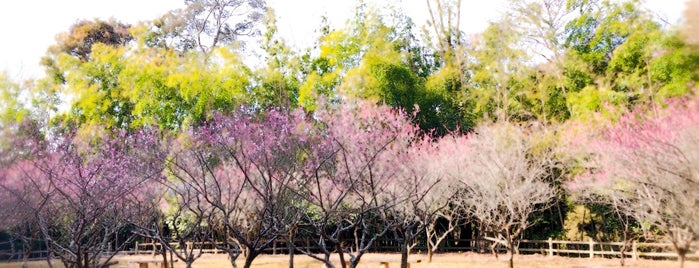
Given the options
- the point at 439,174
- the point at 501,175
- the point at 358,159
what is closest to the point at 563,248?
the point at 501,175

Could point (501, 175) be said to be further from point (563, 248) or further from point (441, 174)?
point (563, 248)

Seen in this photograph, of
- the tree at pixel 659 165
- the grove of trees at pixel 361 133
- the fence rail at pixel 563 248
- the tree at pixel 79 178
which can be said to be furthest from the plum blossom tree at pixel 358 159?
the tree at pixel 659 165

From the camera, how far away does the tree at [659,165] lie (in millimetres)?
10445

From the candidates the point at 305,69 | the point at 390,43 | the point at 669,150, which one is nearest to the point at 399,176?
the point at 669,150

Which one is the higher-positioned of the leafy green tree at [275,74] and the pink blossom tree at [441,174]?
the leafy green tree at [275,74]

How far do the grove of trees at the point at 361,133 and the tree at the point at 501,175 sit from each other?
0.31ft

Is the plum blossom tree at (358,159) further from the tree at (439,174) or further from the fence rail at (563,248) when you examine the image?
the fence rail at (563,248)

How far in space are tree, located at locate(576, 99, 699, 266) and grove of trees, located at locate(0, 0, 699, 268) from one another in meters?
0.06

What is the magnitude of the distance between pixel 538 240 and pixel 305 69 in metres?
11.4

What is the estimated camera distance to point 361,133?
46.8ft

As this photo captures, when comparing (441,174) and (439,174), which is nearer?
(439,174)

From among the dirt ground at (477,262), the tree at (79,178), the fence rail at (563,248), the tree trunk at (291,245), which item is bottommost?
the dirt ground at (477,262)

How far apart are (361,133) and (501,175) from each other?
3.91 meters

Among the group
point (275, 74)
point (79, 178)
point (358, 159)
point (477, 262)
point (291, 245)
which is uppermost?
point (275, 74)
